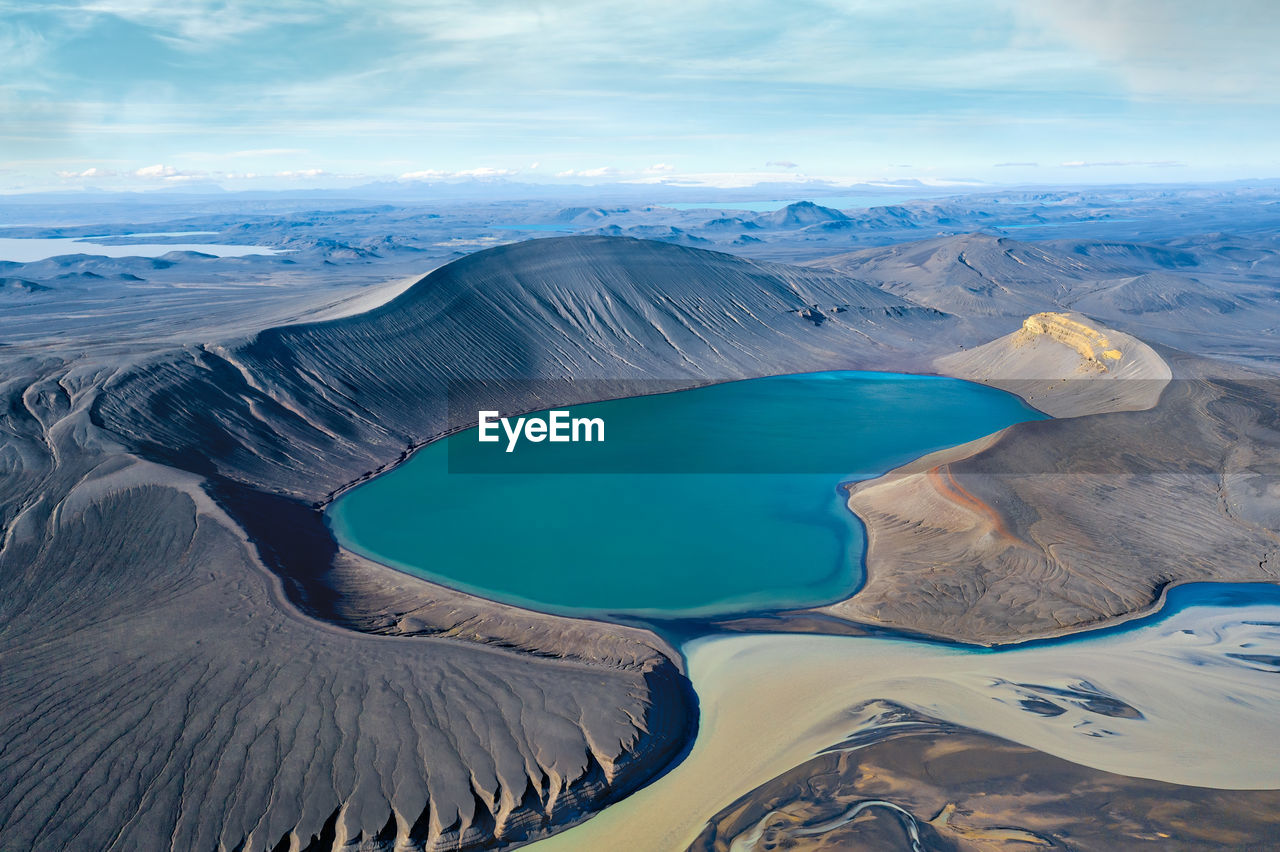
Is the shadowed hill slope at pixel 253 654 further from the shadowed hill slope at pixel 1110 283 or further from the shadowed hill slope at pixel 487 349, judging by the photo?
the shadowed hill slope at pixel 1110 283

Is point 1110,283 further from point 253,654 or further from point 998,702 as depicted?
point 253,654

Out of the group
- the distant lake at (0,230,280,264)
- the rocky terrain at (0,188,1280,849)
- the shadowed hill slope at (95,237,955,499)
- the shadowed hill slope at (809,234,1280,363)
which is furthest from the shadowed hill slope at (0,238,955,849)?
the distant lake at (0,230,280,264)

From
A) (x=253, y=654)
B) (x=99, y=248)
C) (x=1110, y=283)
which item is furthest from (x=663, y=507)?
(x=99, y=248)

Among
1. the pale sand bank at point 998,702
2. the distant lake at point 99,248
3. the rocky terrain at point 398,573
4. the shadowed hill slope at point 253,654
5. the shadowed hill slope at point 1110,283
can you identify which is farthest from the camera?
the distant lake at point 99,248

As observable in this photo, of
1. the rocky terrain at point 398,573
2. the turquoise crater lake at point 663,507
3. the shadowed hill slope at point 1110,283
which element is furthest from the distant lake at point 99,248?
the turquoise crater lake at point 663,507

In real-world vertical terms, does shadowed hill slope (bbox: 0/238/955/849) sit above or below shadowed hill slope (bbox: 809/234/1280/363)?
below

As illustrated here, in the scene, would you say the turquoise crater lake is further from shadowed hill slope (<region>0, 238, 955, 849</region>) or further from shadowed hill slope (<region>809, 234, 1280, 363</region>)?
shadowed hill slope (<region>809, 234, 1280, 363</region>)
